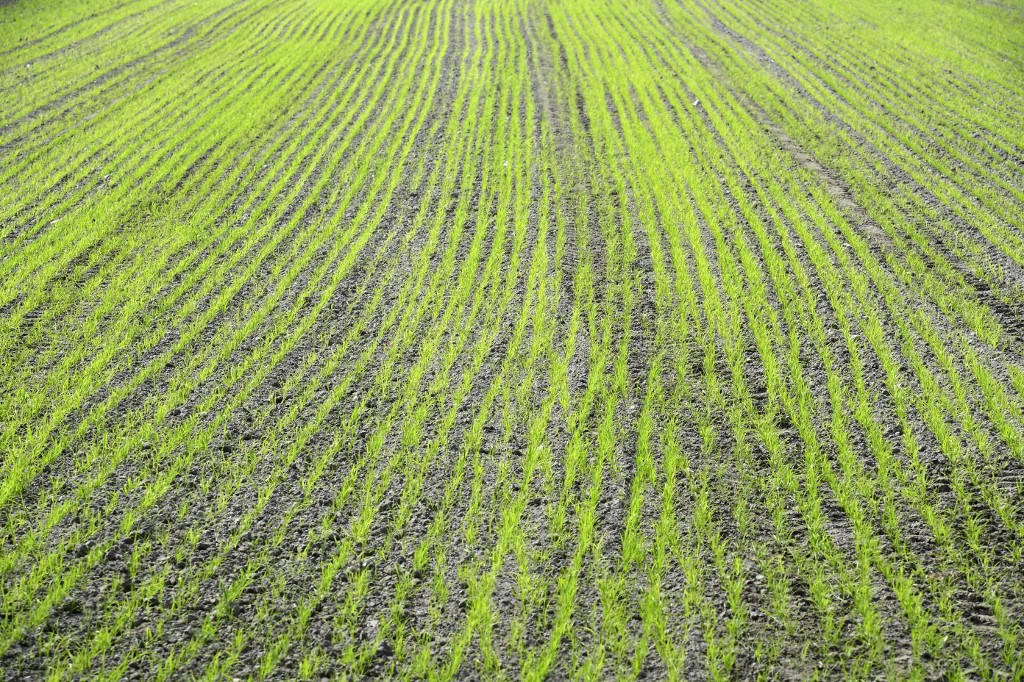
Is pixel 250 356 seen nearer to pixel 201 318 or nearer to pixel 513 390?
pixel 201 318

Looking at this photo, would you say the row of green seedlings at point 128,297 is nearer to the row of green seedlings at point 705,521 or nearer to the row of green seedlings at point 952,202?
the row of green seedlings at point 705,521

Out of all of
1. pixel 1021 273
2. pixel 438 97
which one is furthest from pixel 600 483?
pixel 438 97

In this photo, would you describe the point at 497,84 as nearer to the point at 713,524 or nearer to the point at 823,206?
the point at 823,206

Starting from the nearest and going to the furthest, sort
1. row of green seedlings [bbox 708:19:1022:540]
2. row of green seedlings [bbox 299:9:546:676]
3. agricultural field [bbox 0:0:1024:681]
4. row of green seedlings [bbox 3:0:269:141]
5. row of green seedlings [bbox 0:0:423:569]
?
row of green seedlings [bbox 299:9:546:676] < agricultural field [bbox 0:0:1024:681] < row of green seedlings [bbox 708:19:1022:540] < row of green seedlings [bbox 0:0:423:569] < row of green seedlings [bbox 3:0:269:141]

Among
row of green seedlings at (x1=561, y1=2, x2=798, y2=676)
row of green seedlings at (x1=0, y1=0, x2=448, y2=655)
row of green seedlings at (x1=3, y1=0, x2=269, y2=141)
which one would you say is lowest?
row of green seedlings at (x1=561, y1=2, x2=798, y2=676)

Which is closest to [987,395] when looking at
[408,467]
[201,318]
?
[408,467]

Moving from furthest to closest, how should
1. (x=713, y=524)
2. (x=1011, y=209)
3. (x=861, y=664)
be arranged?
(x=1011, y=209), (x=713, y=524), (x=861, y=664)

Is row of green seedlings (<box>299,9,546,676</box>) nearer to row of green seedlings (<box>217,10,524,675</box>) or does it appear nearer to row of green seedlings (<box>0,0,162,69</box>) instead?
row of green seedlings (<box>217,10,524,675</box>)

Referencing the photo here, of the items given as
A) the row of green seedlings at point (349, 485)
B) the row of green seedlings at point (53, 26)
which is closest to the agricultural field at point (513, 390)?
the row of green seedlings at point (349, 485)

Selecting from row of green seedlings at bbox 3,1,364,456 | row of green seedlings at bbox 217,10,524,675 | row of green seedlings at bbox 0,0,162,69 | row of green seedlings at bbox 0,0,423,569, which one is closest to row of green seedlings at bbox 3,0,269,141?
row of green seedlings at bbox 0,0,162,69
